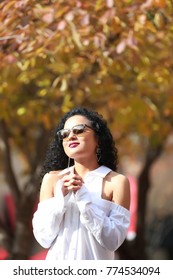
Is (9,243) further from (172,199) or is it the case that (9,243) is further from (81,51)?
(172,199)

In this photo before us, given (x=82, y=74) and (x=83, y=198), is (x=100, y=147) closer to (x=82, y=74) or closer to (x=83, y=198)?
(x=83, y=198)

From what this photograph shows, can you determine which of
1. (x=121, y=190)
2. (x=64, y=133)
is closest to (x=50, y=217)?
(x=121, y=190)

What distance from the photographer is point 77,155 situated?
461 cm

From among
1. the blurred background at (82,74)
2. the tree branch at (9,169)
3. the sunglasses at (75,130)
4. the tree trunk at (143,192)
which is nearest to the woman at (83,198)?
the sunglasses at (75,130)

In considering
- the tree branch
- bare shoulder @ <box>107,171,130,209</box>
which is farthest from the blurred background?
bare shoulder @ <box>107,171,130,209</box>

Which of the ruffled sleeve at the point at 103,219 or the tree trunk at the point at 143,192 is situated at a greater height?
the ruffled sleeve at the point at 103,219

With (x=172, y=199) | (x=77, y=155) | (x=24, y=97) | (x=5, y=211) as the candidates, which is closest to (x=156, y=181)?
(x=172, y=199)

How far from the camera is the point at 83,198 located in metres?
4.33

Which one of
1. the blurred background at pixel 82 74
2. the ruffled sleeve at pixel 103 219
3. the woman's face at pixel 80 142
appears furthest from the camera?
the blurred background at pixel 82 74

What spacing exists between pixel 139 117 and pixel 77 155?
641 cm

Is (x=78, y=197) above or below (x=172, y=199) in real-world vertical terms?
above

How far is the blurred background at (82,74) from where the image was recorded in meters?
7.43

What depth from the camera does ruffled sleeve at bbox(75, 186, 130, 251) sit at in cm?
430

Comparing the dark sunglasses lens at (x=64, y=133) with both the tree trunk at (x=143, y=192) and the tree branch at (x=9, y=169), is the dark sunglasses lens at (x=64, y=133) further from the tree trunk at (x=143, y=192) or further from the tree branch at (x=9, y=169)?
the tree trunk at (x=143, y=192)
